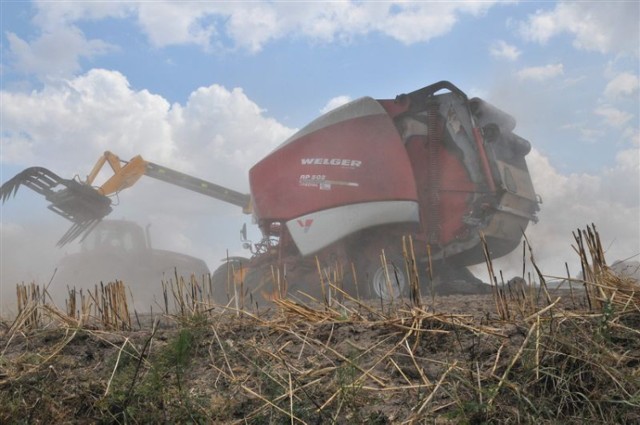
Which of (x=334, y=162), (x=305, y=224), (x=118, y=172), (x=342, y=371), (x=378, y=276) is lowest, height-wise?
(x=342, y=371)

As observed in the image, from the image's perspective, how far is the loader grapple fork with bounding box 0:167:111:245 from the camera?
12.4 metres

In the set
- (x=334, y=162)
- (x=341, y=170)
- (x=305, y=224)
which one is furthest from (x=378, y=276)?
(x=334, y=162)

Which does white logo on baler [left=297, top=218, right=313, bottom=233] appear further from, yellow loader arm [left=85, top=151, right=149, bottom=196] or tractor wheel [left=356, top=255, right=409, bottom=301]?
yellow loader arm [left=85, top=151, right=149, bottom=196]

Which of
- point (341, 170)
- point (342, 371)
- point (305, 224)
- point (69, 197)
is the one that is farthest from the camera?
point (69, 197)

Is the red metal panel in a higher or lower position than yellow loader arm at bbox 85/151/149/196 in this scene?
lower

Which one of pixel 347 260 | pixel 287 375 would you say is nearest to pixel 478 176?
pixel 347 260

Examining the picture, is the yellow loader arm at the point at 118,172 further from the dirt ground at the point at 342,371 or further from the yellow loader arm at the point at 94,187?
the dirt ground at the point at 342,371

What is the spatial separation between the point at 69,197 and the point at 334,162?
628cm

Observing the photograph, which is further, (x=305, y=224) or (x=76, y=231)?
(x=76, y=231)

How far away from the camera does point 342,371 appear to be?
259 centimetres

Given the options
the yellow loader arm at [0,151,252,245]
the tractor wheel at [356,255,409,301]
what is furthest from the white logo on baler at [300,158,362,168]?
the yellow loader arm at [0,151,252,245]

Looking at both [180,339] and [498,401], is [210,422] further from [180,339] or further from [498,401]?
[498,401]

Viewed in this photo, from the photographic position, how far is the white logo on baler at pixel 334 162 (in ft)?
29.2

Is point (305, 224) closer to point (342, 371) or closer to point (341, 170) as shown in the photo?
point (341, 170)
